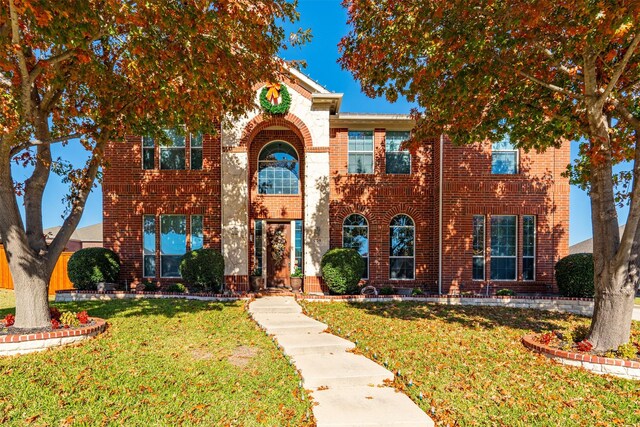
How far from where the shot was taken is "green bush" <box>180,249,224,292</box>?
10.3m

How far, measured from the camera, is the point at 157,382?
439 cm

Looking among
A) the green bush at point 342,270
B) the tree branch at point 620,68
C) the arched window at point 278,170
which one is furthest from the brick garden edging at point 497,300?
the tree branch at point 620,68

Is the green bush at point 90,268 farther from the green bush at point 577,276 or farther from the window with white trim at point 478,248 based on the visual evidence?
the green bush at point 577,276

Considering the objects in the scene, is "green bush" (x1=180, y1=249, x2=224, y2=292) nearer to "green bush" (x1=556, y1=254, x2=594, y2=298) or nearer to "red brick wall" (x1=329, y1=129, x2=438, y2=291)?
"red brick wall" (x1=329, y1=129, x2=438, y2=291)

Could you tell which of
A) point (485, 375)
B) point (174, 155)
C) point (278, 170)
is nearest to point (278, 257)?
point (278, 170)

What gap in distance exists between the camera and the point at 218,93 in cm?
619

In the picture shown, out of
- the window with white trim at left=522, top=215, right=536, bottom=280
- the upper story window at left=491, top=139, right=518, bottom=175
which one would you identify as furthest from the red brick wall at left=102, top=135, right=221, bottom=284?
the window with white trim at left=522, top=215, right=536, bottom=280

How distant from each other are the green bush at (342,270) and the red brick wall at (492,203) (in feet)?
11.0

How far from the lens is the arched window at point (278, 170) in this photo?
1196 cm

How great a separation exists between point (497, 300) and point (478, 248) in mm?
2166

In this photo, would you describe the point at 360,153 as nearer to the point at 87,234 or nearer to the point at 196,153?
the point at 196,153

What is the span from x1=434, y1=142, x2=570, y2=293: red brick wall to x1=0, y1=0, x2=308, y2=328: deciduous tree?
24.3 feet

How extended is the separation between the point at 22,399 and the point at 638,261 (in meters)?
9.20

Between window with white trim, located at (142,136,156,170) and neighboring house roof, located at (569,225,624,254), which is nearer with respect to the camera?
window with white trim, located at (142,136,156,170)
